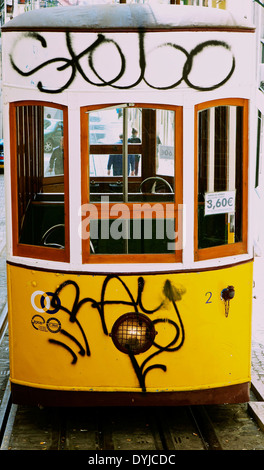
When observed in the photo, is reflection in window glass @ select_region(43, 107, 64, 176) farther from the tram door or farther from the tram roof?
the tram roof

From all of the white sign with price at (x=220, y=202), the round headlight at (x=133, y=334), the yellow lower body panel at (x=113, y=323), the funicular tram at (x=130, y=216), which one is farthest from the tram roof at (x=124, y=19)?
the round headlight at (x=133, y=334)

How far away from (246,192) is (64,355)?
1.67 meters

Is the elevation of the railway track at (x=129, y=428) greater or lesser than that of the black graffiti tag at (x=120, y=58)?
lesser

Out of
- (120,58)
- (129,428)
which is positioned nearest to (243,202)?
(120,58)

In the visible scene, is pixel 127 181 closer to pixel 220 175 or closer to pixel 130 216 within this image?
pixel 130 216

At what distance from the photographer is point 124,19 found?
4.80m

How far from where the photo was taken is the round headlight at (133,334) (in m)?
5.00

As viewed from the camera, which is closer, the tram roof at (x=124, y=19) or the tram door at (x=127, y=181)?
the tram roof at (x=124, y=19)

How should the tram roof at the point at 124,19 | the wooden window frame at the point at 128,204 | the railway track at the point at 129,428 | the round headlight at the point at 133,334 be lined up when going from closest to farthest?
the tram roof at the point at 124,19, the wooden window frame at the point at 128,204, the round headlight at the point at 133,334, the railway track at the point at 129,428

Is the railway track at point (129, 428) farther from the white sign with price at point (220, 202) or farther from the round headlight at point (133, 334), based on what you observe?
the white sign with price at point (220, 202)

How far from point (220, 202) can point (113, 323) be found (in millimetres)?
1096

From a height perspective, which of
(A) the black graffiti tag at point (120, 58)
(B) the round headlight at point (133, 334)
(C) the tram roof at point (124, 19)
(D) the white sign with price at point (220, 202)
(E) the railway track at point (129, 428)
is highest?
(C) the tram roof at point (124, 19)

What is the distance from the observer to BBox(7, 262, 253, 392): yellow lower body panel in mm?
4969

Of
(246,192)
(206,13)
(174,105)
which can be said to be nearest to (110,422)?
(246,192)
